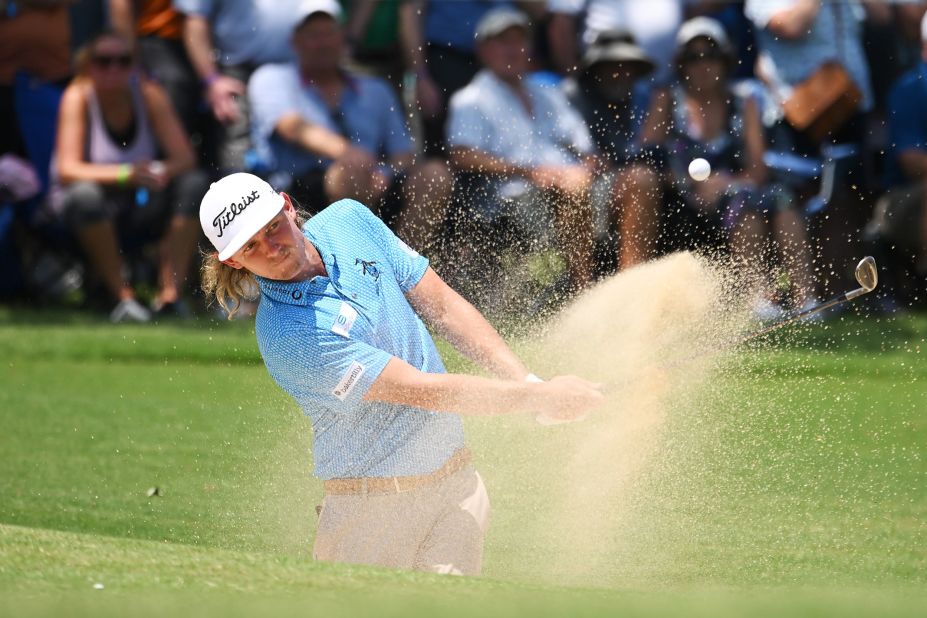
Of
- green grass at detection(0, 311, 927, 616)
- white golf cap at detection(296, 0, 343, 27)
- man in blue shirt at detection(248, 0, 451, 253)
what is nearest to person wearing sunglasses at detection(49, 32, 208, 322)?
man in blue shirt at detection(248, 0, 451, 253)

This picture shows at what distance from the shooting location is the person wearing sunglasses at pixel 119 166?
9.68 m

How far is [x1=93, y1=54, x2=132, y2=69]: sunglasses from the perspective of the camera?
9641mm

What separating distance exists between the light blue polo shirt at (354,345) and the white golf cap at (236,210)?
Answer: 0.58 feet

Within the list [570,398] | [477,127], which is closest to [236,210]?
[570,398]

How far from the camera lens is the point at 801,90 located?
31.3ft

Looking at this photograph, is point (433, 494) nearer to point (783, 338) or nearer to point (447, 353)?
point (447, 353)

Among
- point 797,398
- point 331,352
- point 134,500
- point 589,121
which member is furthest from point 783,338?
point 331,352

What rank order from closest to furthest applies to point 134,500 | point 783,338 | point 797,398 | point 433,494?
point 433,494, point 134,500, point 797,398, point 783,338

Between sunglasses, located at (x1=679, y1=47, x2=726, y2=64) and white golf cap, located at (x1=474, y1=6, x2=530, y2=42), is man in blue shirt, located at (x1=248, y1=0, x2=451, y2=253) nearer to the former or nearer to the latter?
white golf cap, located at (x1=474, y1=6, x2=530, y2=42)

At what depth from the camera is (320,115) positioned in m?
9.31

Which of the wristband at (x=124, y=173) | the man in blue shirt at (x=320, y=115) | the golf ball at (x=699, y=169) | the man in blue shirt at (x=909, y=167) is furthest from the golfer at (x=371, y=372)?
the man in blue shirt at (x=909, y=167)

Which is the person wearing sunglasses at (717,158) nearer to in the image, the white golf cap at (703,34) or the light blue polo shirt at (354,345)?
the white golf cap at (703,34)

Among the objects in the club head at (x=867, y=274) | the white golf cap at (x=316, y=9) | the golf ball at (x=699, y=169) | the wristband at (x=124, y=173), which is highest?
the club head at (x=867, y=274)

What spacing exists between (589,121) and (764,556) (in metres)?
4.72
